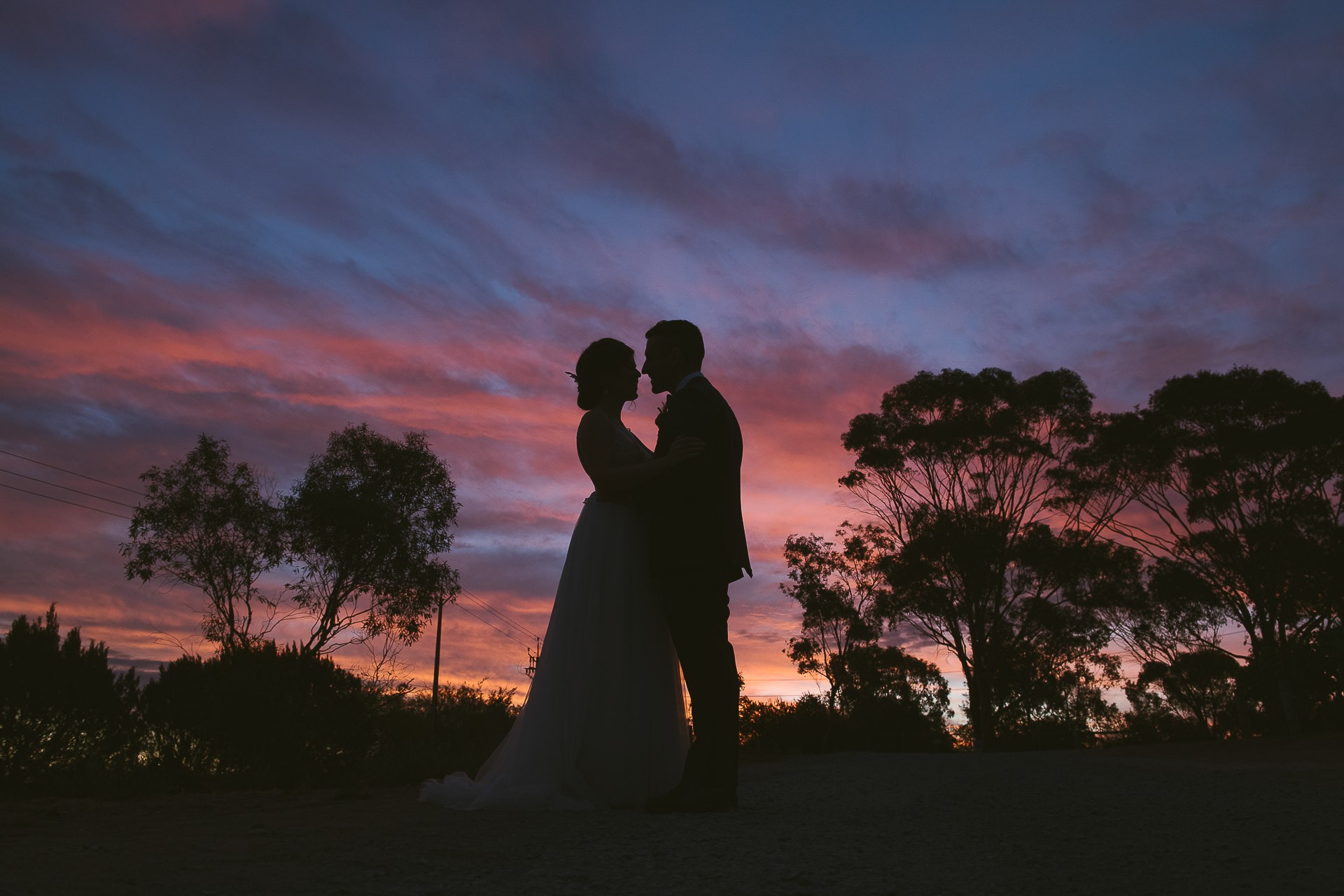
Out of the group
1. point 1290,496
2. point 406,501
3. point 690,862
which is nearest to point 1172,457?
point 1290,496

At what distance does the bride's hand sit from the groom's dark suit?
7 cm

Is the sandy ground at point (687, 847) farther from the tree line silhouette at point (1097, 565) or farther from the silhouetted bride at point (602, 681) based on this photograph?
the tree line silhouette at point (1097, 565)

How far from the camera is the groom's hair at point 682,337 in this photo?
4.60 metres

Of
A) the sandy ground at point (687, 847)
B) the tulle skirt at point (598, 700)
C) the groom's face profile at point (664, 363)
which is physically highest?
the groom's face profile at point (664, 363)

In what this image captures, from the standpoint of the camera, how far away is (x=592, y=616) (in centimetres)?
431

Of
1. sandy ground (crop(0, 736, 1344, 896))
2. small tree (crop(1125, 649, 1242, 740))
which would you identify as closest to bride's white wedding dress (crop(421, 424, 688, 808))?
sandy ground (crop(0, 736, 1344, 896))

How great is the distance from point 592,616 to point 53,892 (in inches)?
109

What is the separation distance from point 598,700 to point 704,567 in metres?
0.84

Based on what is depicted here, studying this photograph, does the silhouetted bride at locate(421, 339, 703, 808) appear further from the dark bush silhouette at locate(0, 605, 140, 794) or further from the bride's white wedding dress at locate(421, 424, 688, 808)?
the dark bush silhouette at locate(0, 605, 140, 794)

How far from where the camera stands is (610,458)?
446cm

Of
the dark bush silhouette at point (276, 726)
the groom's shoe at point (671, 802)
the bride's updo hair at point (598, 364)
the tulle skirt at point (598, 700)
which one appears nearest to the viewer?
the groom's shoe at point (671, 802)

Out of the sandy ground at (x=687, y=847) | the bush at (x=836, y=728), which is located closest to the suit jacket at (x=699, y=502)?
the sandy ground at (x=687, y=847)

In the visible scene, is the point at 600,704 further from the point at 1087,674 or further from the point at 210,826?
the point at 1087,674

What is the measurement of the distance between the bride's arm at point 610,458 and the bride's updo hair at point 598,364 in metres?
0.26
